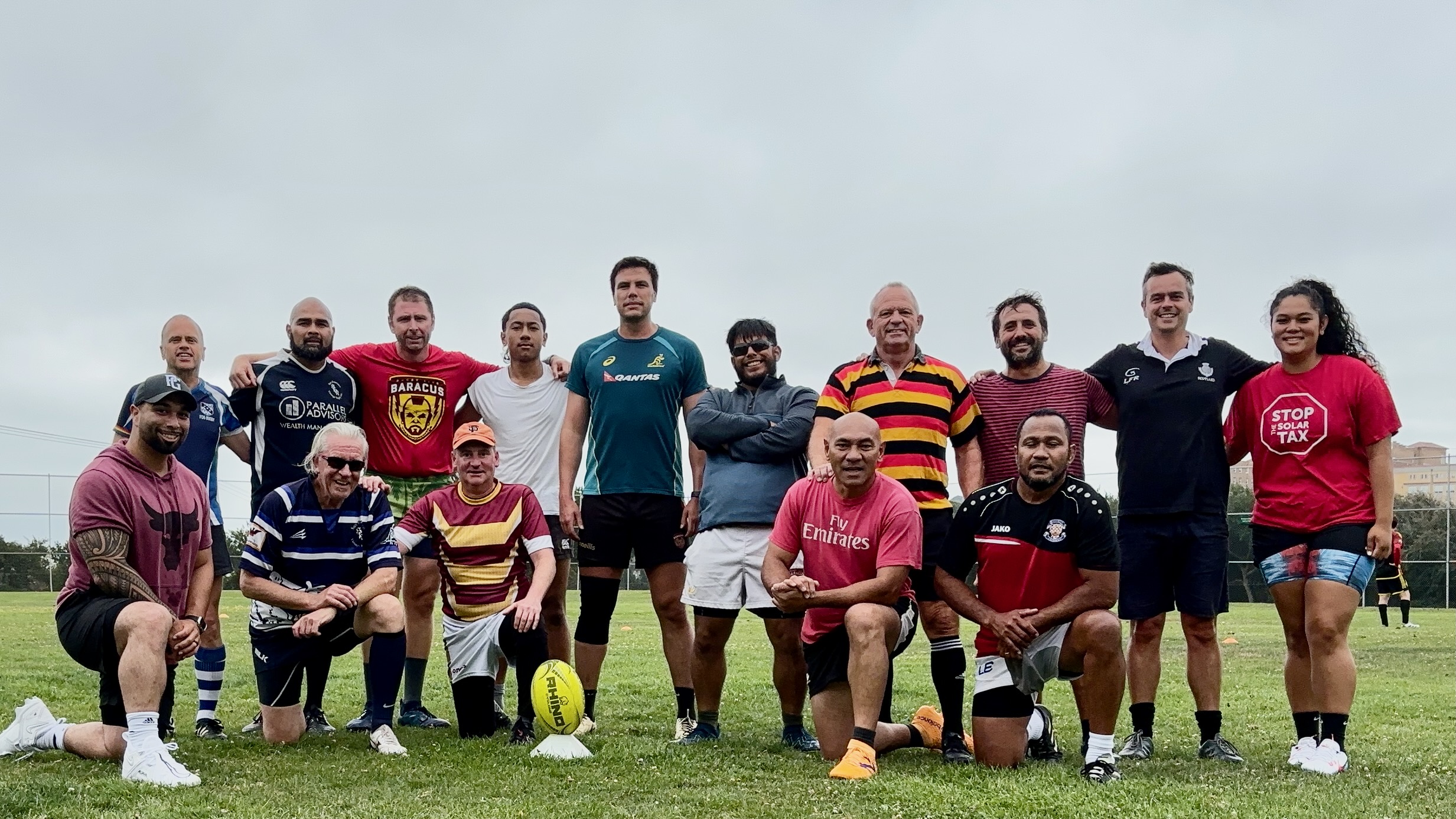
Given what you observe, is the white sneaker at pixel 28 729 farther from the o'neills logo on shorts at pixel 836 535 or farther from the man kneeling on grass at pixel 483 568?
the o'neills logo on shorts at pixel 836 535

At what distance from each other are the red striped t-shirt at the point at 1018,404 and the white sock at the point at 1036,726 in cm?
124

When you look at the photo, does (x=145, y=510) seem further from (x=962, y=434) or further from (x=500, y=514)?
(x=962, y=434)

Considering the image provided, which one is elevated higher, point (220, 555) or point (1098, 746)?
point (220, 555)

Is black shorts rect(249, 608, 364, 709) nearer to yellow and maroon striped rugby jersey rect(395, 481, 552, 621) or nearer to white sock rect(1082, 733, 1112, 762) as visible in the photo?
yellow and maroon striped rugby jersey rect(395, 481, 552, 621)

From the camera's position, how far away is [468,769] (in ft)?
18.2

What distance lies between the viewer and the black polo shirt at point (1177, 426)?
6.33 metres

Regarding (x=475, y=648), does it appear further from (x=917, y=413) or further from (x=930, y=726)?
(x=917, y=413)

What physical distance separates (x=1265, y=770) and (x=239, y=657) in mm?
9955

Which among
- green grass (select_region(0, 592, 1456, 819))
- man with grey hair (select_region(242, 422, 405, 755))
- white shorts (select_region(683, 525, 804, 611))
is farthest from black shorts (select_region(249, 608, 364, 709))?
white shorts (select_region(683, 525, 804, 611))

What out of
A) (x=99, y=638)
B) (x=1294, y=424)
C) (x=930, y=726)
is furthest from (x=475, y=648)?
(x=1294, y=424)

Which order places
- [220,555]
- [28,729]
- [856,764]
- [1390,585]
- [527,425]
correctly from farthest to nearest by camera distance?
[1390,585], [527,425], [220,555], [28,729], [856,764]

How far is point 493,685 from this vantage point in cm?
667

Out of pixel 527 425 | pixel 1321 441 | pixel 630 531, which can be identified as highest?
pixel 527 425

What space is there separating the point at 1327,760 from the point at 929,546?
84.1 inches
